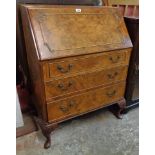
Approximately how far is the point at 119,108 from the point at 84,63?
724 millimetres

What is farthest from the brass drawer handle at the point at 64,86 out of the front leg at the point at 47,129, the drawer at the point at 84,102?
the front leg at the point at 47,129

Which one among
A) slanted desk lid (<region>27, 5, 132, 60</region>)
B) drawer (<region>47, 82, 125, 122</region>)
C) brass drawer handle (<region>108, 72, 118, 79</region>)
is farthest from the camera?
brass drawer handle (<region>108, 72, 118, 79</region>)

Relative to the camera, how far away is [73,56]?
1.38 metres

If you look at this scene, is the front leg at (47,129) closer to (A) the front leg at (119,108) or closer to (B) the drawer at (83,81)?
(B) the drawer at (83,81)

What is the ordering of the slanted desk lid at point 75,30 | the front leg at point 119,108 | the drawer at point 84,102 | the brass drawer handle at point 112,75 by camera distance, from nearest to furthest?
the slanted desk lid at point 75,30, the drawer at point 84,102, the brass drawer handle at point 112,75, the front leg at point 119,108

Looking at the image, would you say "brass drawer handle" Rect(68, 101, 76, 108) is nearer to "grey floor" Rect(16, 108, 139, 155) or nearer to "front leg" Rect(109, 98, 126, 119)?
"grey floor" Rect(16, 108, 139, 155)

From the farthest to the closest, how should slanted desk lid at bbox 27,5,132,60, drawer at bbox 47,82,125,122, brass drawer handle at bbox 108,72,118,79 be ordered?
brass drawer handle at bbox 108,72,118,79 < drawer at bbox 47,82,125,122 < slanted desk lid at bbox 27,5,132,60

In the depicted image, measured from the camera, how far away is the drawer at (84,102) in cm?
152

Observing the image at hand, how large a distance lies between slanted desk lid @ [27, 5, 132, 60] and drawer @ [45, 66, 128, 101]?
203 mm

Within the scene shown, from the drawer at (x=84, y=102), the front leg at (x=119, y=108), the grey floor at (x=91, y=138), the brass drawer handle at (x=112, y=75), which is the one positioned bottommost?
the grey floor at (x=91, y=138)

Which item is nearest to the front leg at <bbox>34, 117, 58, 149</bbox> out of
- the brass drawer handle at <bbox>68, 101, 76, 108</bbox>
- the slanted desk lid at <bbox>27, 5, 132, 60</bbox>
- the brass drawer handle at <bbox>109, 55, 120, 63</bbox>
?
the brass drawer handle at <bbox>68, 101, 76, 108</bbox>

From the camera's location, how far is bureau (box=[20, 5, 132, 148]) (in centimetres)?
134
